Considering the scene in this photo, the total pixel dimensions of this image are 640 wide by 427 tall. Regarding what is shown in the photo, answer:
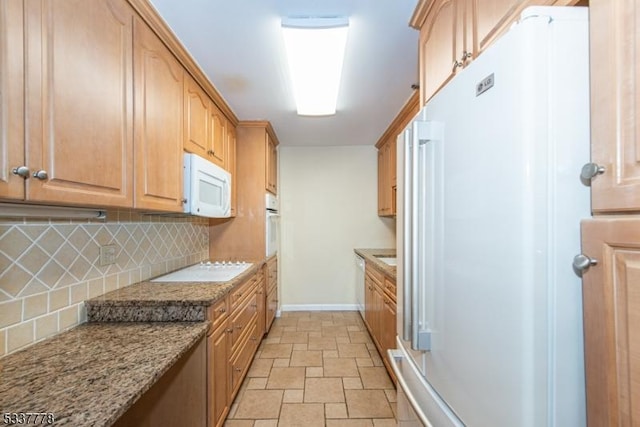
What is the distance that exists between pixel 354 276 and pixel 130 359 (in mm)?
3450

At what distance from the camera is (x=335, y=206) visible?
14.0 ft

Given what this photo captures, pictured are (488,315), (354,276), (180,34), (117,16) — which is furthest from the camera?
(354,276)

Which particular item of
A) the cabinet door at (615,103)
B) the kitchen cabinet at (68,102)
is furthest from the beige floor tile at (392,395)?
the kitchen cabinet at (68,102)

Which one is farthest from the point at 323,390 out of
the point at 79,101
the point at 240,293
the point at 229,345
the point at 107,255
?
the point at 79,101

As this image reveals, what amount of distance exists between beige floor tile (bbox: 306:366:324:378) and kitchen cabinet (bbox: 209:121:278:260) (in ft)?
3.85

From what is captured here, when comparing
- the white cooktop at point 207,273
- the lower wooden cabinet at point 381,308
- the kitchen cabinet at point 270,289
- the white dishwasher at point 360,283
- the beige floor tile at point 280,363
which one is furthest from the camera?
the white dishwasher at point 360,283

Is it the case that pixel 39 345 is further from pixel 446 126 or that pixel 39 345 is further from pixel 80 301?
pixel 446 126

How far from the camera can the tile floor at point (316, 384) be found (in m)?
1.96

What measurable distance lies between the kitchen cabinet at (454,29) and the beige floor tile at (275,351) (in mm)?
2555

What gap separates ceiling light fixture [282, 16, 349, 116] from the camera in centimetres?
153

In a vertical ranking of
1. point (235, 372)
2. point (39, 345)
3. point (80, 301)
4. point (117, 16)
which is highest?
point (117, 16)

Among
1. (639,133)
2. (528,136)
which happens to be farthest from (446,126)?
(639,133)

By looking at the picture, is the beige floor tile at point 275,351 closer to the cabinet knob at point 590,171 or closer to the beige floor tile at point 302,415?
the beige floor tile at point 302,415

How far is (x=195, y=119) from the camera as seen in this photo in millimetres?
2100
